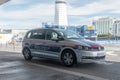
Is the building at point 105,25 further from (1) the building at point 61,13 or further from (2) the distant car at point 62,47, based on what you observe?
(2) the distant car at point 62,47

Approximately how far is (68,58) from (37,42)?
223 cm

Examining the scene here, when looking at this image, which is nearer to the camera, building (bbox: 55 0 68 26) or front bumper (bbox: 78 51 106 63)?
front bumper (bbox: 78 51 106 63)

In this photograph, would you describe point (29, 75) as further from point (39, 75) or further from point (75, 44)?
point (75, 44)

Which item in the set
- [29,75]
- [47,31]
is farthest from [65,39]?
[29,75]

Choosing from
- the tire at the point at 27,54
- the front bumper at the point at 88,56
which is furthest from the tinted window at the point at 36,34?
the front bumper at the point at 88,56

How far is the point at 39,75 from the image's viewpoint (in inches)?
308

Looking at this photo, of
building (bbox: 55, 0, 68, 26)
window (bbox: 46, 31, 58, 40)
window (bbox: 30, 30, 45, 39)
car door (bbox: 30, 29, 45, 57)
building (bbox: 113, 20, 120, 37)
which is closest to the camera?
window (bbox: 46, 31, 58, 40)


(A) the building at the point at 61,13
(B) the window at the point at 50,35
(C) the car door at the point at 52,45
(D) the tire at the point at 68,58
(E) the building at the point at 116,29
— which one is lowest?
(D) the tire at the point at 68,58

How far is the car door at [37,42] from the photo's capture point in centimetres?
1098

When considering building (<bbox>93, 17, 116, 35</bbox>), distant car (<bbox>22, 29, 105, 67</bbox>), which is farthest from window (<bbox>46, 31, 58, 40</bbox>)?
building (<bbox>93, 17, 116, 35</bbox>)

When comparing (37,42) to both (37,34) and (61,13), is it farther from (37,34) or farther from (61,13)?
(61,13)

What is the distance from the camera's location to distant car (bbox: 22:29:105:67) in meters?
9.25

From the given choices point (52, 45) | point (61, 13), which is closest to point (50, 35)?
point (52, 45)

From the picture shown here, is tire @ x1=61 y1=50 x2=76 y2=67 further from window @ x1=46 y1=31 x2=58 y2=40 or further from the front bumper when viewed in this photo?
window @ x1=46 y1=31 x2=58 y2=40
